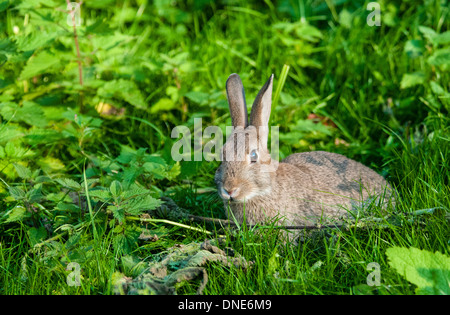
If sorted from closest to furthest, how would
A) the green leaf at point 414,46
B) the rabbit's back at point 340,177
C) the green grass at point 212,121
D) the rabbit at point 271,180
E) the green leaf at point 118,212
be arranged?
1. the green grass at point 212,121
2. the green leaf at point 118,212
3. the rabbit at point 271,180
4. the rabbit's back at point 340,177
5. the green leaf at point 414,46

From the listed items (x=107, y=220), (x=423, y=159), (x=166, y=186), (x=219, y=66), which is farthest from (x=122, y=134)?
(x=423, y=159)

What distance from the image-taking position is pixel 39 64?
430 centimetres

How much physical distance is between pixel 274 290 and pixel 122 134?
2351mm

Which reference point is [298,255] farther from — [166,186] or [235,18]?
[235,18]

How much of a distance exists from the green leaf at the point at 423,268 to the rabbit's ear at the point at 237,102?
1298mm

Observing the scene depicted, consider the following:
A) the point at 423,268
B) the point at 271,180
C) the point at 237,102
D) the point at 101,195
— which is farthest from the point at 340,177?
the point at 101,195

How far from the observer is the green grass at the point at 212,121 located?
2.94m

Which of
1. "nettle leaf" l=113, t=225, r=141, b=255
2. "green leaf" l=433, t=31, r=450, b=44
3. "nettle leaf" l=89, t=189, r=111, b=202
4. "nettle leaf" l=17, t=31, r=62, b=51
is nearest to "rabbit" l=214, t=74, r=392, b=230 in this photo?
"nettle leaf" l=113, t=225, r=141, b=255

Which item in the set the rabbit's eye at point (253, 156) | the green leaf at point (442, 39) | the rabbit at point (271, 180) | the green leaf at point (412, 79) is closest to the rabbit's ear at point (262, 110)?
the rabbit at point (271, 180)

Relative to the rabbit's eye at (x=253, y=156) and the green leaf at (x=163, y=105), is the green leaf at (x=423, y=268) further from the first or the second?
the green leaf at (x=163, y=105)

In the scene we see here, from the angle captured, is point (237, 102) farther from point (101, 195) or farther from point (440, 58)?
point (440, 58)

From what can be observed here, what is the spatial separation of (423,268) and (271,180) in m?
1.17

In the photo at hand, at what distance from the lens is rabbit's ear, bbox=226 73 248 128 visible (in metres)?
3.48
